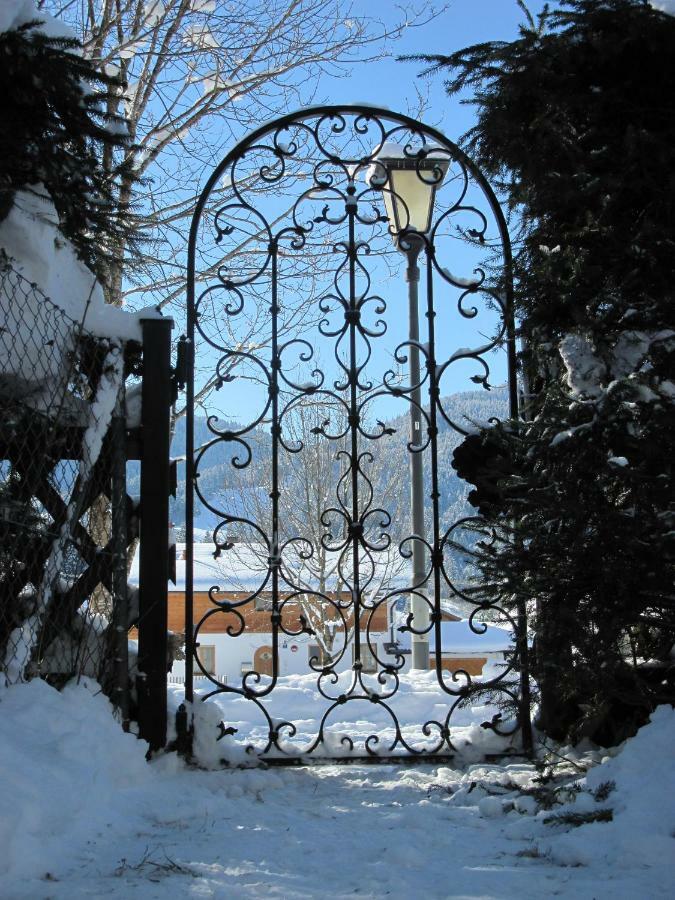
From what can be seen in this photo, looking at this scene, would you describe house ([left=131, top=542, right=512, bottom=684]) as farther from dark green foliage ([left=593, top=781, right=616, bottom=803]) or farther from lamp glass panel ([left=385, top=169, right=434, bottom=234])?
dark green foliage ([left=593, top=781, right=616, bottom=803])

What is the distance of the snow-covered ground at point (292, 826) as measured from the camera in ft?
7.59

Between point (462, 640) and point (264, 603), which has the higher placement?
point (264, 603)

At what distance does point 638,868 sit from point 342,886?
0.78 m

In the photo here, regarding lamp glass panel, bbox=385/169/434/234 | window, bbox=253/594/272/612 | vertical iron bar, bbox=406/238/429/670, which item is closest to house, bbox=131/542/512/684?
window, bbox=253/594/272/612

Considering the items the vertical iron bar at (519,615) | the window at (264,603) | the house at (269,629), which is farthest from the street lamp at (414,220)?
the house at (269,629)

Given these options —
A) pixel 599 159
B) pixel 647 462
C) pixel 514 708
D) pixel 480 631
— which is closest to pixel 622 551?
pixel 647 462

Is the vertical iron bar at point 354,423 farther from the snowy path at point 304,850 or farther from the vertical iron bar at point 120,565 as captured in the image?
the vertical iron bar at point 120,565

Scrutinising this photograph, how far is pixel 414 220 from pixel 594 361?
9.21 feet

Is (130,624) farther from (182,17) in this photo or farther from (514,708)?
(182,17)

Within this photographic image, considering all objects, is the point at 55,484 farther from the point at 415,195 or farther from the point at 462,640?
the point at 462,640

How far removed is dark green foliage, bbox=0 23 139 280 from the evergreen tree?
1672 mm

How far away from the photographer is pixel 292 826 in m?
3.06

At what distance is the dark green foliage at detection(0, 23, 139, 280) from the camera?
3.22m

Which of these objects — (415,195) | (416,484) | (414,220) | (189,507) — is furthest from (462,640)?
(189,507)
